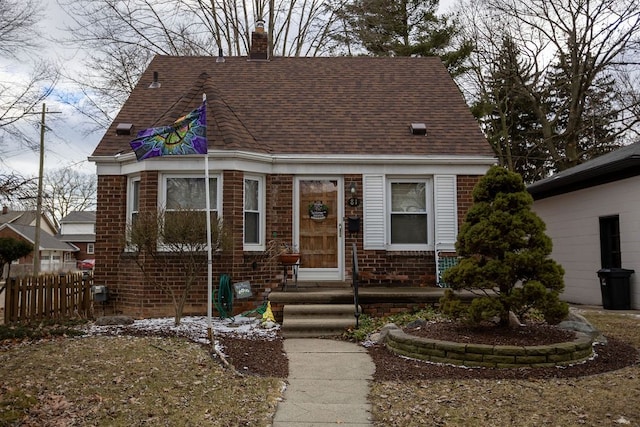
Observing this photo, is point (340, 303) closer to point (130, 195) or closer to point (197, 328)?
point (197, 328)

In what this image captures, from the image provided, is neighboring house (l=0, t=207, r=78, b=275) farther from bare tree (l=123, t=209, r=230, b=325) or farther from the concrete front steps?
the concrete front steps

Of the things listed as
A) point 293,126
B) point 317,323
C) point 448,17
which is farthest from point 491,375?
point 448,17

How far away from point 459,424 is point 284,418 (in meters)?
1.46

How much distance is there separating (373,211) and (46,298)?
627 centimetres

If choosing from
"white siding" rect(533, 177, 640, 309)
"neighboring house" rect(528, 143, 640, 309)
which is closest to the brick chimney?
"neighboring house" rect(528, 143, 640, 309)

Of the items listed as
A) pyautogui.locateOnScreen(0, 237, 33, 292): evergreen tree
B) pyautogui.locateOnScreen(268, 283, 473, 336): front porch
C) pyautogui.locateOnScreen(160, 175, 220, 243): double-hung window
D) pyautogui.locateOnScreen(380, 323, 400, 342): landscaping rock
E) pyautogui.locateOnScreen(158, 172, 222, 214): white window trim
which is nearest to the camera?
pyautogui.locateOnScreen(380, 323, 400, 342): landscaping rock

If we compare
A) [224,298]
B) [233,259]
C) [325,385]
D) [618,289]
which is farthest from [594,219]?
[325,385]

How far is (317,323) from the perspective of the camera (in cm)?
823

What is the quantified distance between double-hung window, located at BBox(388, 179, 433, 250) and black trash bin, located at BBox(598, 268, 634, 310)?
3993 millimetres

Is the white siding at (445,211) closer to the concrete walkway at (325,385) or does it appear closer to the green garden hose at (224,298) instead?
the concrete walkway at (325,385)

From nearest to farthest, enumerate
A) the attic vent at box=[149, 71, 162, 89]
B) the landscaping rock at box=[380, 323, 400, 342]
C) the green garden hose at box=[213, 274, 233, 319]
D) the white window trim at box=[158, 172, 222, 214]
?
1. the landscaping rock at box=[380, 323, 400, 342]
2. the green garden hose at box=[213, 274, 233, 319]
3. the white window trim at box=[158, 172, 222, 214]
4. the attic vent at box=[149, 71, 162, 89]

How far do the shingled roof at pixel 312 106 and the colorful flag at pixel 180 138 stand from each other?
2.23 metres

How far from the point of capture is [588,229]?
42.0 ft

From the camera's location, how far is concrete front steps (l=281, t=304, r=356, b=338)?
8.17 m
